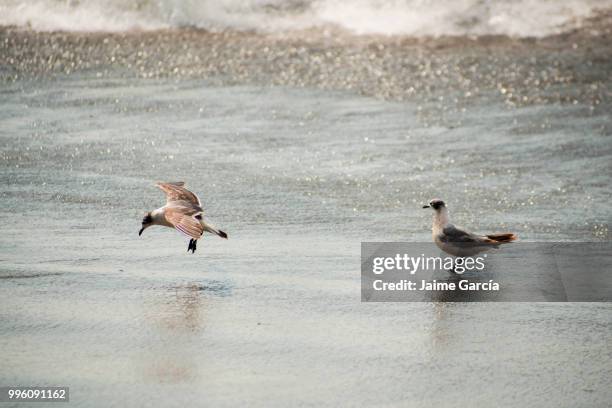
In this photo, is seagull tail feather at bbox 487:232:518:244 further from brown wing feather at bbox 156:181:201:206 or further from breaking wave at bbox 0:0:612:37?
breaking wave at bbox 0:0:612:37

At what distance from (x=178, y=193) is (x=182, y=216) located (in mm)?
443

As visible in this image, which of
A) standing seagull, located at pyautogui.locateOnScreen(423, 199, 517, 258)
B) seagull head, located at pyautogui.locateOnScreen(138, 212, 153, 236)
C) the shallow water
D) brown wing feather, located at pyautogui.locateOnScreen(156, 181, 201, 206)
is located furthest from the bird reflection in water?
standing seagull, located at pyautogui.locateOnScreen(423, 199, 517, 258)

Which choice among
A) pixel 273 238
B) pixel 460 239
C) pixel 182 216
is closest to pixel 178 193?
pixel 182 216

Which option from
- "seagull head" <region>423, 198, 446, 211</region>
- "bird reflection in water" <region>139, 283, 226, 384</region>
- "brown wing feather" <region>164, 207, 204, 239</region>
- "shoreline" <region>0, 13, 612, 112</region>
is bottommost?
"bird reflection in water" <region>139, 283, 226, 384</region>

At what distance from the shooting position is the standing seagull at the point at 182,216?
555cm

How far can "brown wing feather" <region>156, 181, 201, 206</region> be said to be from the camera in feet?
19.8

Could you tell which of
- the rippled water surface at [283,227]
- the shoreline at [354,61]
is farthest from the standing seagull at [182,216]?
the shoreline at [354,61]

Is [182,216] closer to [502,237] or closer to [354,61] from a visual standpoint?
[502,237]

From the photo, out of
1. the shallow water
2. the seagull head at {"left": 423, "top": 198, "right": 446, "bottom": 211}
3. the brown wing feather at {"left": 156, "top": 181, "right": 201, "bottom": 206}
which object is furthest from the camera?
the brown wing feather at {"left": 156, "top": 181, "right": 201, "bottom": 206}

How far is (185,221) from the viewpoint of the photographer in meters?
5.63

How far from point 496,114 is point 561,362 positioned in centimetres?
477

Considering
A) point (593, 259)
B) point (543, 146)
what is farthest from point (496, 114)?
point (593, 259)

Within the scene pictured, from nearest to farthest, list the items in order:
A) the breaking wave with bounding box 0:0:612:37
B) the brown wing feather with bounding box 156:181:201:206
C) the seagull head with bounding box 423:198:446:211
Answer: the seagull head with bounding box 423:198:446:211 < the brown wing feather with bounding box 156:181:201:206 < the breaking wave with bounding box 0:0:612:37

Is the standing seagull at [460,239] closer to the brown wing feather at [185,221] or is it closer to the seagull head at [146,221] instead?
the brown wing feather at [185,221]
